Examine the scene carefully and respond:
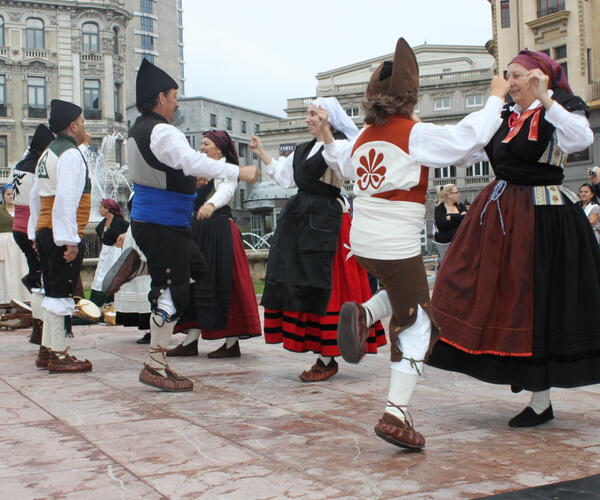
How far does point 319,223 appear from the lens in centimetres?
542

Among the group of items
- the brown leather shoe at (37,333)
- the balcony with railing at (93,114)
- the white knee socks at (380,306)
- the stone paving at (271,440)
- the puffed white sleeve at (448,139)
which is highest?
the balcony with railing at (93,114)

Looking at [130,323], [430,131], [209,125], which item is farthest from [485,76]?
[430,131]

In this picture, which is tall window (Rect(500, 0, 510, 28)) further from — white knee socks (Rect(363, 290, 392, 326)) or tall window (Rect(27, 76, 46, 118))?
white knee socks (Rect(363, 290, 392, 326))

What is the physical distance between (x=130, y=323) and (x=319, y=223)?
11.7 feet

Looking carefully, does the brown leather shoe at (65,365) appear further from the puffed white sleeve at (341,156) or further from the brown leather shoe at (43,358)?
the puffed white sleeve at (341,156)

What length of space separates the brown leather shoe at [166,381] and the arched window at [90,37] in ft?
165

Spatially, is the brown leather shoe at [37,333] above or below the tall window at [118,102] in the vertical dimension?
below

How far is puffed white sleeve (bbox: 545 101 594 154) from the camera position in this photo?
12.5ft

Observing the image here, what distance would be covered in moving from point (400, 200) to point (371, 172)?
0.19 meters

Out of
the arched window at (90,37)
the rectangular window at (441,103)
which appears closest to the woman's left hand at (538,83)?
the arched window at (90,37)

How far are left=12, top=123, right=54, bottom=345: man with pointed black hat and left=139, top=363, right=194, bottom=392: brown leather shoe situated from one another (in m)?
2.43

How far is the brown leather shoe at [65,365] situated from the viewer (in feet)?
19.1

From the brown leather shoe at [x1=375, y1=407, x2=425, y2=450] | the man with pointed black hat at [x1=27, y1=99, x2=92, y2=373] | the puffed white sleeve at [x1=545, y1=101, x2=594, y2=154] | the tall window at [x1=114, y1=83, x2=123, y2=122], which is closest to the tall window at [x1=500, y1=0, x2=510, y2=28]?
the tall window at [x1=114, y1=83, x2=123, y2=122]

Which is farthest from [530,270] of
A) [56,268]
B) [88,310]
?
[88,310]
